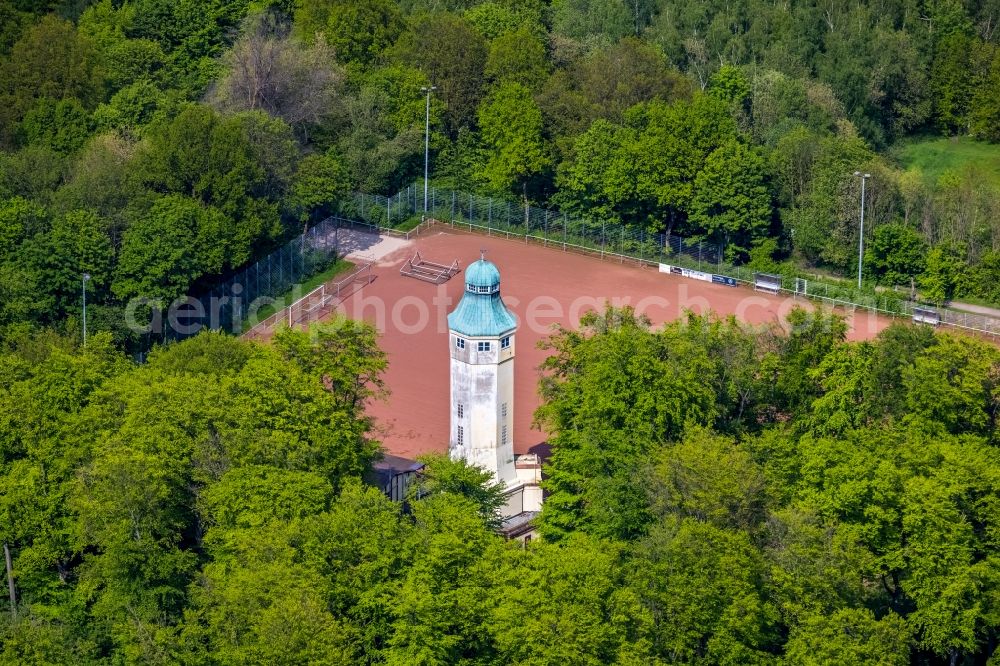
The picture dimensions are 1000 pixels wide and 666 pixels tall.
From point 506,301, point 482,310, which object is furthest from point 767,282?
point 482,310

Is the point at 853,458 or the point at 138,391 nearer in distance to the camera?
the point at 853,458

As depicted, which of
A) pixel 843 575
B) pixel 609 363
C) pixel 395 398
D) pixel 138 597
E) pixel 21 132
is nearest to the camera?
pixel 843 575

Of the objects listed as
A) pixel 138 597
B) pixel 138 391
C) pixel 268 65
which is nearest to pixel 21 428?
pixel 138 391

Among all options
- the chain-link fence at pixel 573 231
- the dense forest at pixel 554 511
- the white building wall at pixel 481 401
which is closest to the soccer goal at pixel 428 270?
the chain-link fence at pixel 573 231

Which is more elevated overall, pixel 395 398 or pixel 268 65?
pixel 268 65

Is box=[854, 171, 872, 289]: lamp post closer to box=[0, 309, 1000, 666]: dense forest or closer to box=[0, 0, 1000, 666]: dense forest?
box=[0, 0, 1000, 666]: dense forest

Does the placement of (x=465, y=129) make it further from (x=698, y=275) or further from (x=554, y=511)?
(x=554, y=511)

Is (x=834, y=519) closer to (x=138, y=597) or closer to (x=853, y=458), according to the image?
(x=853, y=458)
